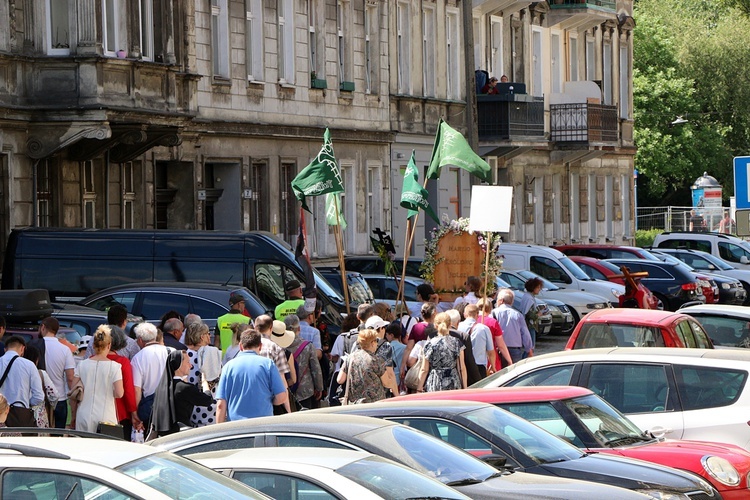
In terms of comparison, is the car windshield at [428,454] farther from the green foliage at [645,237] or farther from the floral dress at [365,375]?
the green foliage at [645,237]

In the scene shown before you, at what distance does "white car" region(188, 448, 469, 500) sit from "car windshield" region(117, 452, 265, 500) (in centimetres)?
89

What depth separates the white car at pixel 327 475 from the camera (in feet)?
25.1

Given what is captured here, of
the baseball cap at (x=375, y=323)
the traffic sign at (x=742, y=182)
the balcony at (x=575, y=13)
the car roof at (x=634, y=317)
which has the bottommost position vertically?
the car roof at (x=634, y=317)

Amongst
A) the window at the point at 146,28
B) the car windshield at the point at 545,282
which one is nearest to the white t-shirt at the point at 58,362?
the window at the point at 146,28

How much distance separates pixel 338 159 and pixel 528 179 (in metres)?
13.1

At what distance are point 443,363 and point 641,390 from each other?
2915mm

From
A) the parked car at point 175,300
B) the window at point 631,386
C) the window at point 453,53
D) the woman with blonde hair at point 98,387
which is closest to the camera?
the window at point 631,386

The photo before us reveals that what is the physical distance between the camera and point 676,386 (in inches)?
500

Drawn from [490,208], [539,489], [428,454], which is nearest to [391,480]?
[428,454]

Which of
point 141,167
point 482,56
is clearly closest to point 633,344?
point 141,167

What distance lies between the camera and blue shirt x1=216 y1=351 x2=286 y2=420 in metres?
12.6

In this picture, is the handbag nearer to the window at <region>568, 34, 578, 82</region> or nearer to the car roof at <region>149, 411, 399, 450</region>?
the car roof at <region>149, 411, 399, 450</region>

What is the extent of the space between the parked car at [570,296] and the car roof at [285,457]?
2168cm

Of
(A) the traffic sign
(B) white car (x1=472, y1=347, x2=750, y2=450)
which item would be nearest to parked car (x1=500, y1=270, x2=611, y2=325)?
(A) the traffic sign
